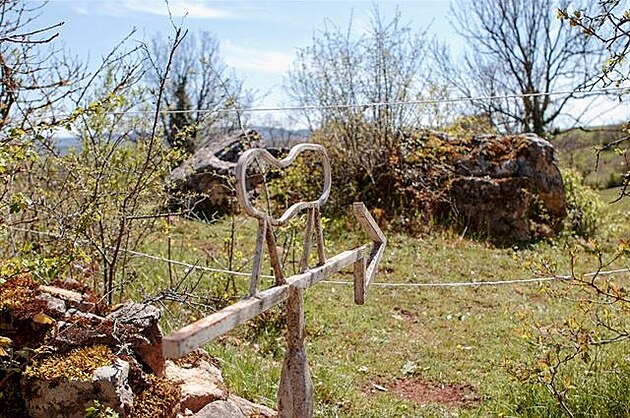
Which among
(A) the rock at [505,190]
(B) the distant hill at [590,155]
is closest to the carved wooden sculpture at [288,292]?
(A) the rock at [505,190]

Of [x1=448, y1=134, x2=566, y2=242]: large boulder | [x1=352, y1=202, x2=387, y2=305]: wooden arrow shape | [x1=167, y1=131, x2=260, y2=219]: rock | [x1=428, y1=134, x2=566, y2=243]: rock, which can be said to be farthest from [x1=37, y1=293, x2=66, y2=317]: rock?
[x1=448, y1=134, x2=566, y2=242]: large boulder

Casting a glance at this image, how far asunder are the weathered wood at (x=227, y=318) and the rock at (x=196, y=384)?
1.05 m

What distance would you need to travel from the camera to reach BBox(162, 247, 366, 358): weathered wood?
1.49 meters

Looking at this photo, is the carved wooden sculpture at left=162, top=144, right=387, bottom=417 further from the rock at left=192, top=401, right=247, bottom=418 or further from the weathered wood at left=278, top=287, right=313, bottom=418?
the rock at left=192, top=401, right=247, bottom=418

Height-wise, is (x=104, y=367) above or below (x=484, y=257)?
above

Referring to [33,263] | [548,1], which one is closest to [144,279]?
[33,263]

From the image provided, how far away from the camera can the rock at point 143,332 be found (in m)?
2.77

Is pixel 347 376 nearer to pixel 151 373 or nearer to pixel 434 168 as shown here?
pixel 151 373

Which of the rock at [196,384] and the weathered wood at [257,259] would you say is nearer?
the weathered wood at [257,259]

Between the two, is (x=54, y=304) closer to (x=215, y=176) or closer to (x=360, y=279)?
(x=360, y=279)

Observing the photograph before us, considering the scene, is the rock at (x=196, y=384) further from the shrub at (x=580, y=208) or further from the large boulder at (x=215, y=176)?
the shrub at (x=580, y=208)

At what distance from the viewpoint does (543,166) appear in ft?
31.1

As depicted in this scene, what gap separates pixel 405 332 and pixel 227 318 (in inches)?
167

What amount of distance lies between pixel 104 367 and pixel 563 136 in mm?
17463
